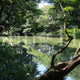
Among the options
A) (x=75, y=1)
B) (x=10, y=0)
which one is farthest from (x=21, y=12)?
(x=75, y=1)

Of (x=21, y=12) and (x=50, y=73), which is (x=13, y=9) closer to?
(x=21, y=12)

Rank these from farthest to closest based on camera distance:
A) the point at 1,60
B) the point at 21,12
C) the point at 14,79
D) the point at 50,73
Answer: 1. the point at 21,12
2. the point at 50,73
3. the point at 1,60
4. the point at 14,79

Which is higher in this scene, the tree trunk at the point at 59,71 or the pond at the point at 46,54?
the tree trunk at the point at 59,71

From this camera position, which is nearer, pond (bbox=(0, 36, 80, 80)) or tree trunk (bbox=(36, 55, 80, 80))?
tree trunk (bbox=(36, 55, 80, 80))

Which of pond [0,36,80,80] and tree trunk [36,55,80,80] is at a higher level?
tree trunk [36,55,80,80]

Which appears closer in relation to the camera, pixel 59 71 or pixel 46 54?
pixel 59 71

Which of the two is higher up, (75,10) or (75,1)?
(75,1)

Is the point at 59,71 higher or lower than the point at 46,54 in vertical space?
higher

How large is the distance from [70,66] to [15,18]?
5.74m

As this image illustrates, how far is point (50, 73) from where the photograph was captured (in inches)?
143

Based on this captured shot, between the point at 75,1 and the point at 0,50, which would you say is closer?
the point at 0,50

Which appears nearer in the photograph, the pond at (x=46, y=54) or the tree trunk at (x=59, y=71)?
the tree trunk at (x=59, y=71)

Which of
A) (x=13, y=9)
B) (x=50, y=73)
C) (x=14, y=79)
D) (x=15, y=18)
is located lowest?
(x=50, y=73)

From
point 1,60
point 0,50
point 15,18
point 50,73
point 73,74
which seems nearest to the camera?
point 1,60
